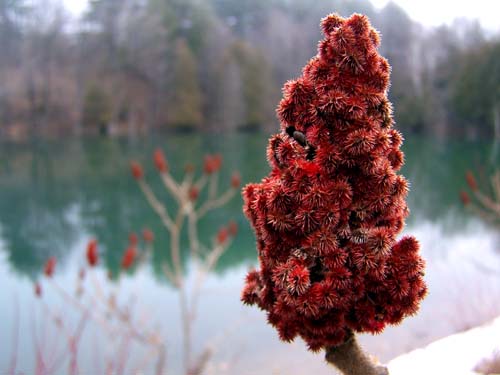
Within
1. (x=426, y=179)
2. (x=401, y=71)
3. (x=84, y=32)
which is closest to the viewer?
(x=401, y=71)

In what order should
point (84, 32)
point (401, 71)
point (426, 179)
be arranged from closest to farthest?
point (401, 71) → point (426, 179) → point (84, 32)

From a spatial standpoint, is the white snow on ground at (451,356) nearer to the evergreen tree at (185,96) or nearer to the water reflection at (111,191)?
the water reflection at (111,191)

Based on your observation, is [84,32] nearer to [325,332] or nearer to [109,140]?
[109,140]

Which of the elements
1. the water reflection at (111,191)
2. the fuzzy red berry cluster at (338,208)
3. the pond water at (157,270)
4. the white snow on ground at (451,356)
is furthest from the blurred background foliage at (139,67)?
the fuzzy red berry cluster at (338,208)

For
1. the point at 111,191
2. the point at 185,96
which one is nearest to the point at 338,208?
the point at 111,191

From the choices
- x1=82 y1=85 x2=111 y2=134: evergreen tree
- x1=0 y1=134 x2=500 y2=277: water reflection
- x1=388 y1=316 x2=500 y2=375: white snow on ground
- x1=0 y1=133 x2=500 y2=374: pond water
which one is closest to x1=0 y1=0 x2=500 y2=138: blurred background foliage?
x1=82 y1=85 x2=111 y2=134: evergreen tree

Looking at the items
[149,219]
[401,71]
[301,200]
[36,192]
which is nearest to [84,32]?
[36,192]

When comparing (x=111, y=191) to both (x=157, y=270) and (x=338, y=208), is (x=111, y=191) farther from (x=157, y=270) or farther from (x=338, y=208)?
(x=338, y=208)
